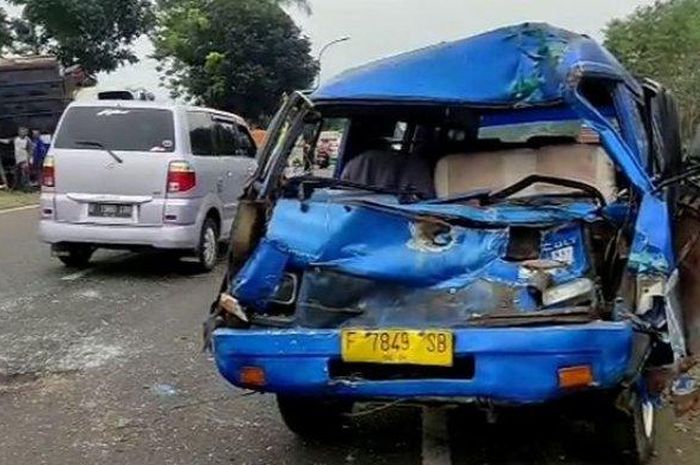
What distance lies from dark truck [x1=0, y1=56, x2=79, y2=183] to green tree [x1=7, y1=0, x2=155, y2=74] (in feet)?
44.6

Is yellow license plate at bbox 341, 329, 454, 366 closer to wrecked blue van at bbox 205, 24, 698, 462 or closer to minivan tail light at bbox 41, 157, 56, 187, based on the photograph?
wrecked blue van at bbox 205, 24, 698, 462

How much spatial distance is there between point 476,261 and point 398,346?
1.70 ft

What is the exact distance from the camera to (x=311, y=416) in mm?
5223

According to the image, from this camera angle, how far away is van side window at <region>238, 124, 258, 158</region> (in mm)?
12430

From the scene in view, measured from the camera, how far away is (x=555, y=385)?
405cm

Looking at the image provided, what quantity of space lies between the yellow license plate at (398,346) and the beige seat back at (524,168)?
1192 millimetres

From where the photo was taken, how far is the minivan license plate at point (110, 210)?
10289 millimetres

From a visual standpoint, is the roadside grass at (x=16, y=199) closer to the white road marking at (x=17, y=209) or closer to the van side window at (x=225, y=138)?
the white road marking at (x=17, y=209)

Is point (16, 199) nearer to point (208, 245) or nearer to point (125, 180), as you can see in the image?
point (208, 245)

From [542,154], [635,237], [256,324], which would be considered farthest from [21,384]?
[635,237]

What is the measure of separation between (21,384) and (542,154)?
3433 millimetres

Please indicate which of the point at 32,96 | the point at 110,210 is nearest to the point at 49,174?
the point at 110,210

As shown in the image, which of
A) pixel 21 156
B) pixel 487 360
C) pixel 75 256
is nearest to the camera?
pixel 487 360

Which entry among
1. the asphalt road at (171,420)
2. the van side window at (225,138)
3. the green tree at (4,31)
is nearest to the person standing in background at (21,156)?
the van side window at (225,138)
